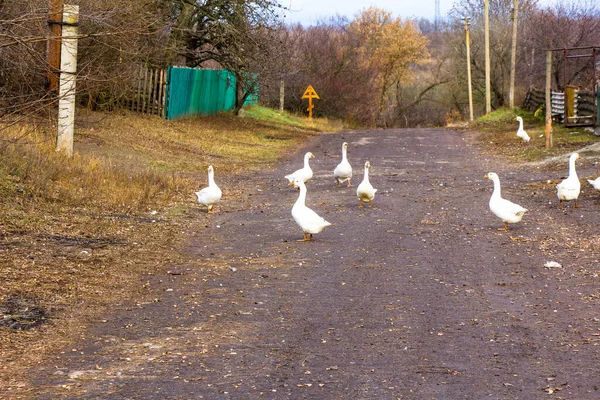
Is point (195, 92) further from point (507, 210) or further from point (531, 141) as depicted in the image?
point (507, 210)

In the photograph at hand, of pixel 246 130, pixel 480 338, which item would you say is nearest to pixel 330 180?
pixel 480 338

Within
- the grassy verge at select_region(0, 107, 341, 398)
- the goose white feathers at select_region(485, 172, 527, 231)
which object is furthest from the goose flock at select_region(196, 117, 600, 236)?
the grassy verge at select_region(0, 107, 341, 398)

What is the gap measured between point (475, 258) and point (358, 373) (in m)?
4.51

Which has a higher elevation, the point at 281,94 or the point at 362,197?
the point at 281,94

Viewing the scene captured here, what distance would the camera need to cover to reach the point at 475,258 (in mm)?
9898

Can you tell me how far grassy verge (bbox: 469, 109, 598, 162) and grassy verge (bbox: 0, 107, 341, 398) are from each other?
7.54 m

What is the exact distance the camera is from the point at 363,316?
7312 mm

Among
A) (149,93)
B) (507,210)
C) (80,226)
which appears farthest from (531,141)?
(80,226)

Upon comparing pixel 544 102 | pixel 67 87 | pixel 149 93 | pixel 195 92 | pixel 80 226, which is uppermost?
pixel 544 102

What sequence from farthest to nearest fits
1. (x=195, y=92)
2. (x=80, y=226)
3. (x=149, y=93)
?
(x=195, y=92)
(x=149, y=93)
(x=80, y=226)

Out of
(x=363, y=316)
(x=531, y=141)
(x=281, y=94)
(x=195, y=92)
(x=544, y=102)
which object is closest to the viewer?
(x=363, y=316)

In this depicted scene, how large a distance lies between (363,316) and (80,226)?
539 cm

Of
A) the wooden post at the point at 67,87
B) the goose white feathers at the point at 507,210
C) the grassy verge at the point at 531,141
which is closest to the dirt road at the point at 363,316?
the goose white feathers at the point at 507,210

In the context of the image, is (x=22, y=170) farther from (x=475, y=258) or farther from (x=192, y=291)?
(x=475, y=258)
